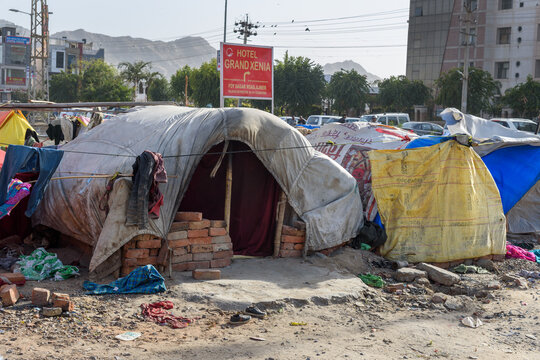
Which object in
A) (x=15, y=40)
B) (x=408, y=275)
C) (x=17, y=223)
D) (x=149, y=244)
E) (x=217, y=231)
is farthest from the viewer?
(x=15, y=40)

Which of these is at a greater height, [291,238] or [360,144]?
[360,144]

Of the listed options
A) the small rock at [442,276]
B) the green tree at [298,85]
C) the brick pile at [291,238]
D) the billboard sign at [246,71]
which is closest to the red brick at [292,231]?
the brick pile at [291,238]

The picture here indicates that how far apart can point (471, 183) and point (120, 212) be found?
→ 524 centimetres

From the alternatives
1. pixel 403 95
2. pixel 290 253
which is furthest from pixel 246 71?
pixel 403 95

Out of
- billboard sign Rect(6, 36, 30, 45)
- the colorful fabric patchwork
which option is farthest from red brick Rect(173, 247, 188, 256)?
billboard sign Rect(6, 36, 30, 45)

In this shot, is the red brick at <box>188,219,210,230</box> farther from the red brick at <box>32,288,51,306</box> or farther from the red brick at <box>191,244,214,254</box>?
the red brick at <box>32,288,51,306</box>

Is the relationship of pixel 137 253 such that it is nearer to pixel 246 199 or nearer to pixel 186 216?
pixel 186 216

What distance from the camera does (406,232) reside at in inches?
335

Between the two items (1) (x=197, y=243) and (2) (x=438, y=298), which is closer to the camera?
(2) (x=438, y=298)

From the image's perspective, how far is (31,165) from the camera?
23.2ft

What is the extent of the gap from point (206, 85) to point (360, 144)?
36.7 m

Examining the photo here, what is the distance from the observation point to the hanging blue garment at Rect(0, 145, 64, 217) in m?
6.93

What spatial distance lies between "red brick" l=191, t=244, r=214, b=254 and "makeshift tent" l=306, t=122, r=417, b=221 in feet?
10.3

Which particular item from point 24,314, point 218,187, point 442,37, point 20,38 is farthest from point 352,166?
point 20,38
